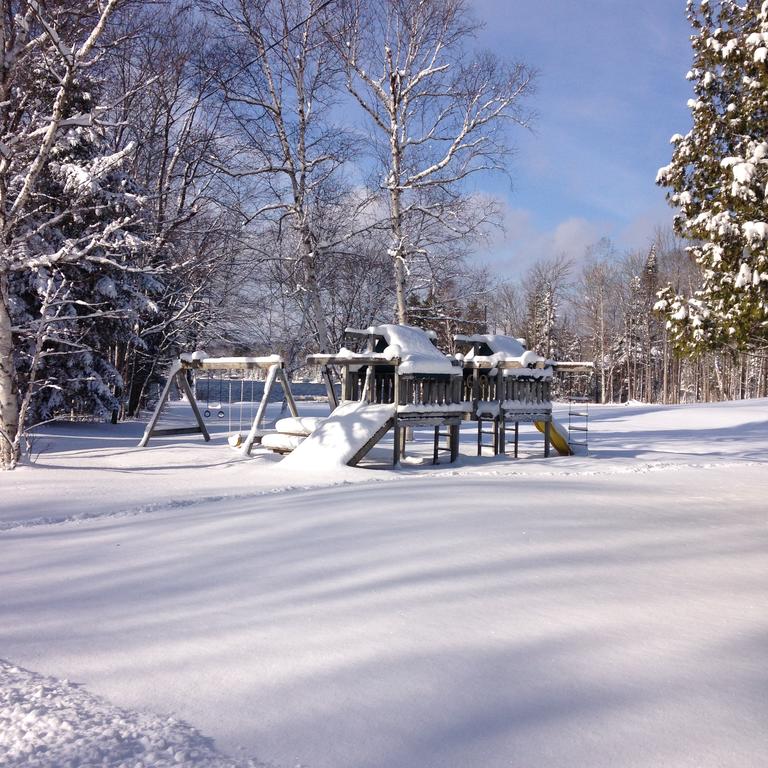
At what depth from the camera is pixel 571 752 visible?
2082mm

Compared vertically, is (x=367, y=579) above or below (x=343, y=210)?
below

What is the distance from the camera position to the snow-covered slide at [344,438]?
9.35 metres

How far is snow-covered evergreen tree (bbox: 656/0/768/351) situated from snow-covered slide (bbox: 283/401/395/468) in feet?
14.8

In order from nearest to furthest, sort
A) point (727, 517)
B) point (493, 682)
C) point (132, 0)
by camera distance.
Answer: point (493, 682) < point (727, 517) < point (132, 0)

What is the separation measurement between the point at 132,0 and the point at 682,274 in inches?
1555

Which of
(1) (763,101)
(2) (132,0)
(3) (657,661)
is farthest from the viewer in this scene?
(2) (132,0)

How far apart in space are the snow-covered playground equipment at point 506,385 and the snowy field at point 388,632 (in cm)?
569

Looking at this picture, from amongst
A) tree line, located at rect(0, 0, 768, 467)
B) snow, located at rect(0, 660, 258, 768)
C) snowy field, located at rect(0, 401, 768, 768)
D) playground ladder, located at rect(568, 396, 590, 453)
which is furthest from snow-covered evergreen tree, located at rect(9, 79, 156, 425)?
snow, located at rect(0, 660, 258, 768)

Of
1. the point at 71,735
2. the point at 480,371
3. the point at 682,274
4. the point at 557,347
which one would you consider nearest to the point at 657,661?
the point at 71,735

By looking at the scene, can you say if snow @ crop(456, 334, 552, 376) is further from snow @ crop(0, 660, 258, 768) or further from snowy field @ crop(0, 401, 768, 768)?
snow @ crop(0, 660, 258, 768)

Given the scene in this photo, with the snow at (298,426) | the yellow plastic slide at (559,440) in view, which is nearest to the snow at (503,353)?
the yellow plastic slide at (559,440)

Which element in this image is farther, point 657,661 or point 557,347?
point 557,347

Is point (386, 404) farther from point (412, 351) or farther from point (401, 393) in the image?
point (412, 351)

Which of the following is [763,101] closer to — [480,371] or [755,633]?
[480,371]
